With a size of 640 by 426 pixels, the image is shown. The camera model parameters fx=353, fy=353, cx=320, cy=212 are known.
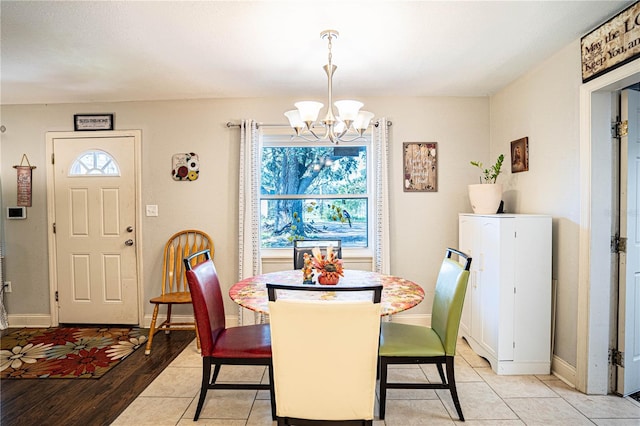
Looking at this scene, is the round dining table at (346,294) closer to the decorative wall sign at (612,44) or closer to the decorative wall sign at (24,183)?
the decorative wall sign at (612,44)

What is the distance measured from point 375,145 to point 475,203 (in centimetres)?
112

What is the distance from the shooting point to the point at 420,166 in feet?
11.9

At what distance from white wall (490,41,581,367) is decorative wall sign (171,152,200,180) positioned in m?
3.10

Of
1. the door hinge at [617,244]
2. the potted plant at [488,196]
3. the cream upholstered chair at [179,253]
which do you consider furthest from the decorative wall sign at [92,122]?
the door hinge at [617,244]

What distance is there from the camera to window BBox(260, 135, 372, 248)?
3.85m

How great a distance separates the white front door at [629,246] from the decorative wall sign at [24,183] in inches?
206

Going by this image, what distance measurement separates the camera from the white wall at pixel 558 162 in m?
2.45

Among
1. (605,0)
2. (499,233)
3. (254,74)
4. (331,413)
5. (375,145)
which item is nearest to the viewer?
(331,413)

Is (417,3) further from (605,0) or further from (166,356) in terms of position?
(166,356)

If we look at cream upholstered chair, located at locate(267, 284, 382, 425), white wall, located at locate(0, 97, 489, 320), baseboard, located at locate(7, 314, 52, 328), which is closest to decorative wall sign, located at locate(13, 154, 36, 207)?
white wall, located at locate(0, 97, 489, 320)

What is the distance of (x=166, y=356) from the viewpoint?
3012 millimetres

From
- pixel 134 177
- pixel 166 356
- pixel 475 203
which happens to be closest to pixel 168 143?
pixel 134 177

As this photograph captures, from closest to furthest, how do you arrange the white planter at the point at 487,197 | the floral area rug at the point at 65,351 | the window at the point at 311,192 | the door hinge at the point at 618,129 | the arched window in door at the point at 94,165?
the door hinge at the point at 618,129, the floral area rug at the point at 65,351, the white planter at the point at 487,197, the arched window in door at the point at 94,165, the window at the point at 311,192

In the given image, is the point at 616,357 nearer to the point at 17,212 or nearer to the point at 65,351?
the point at 65,351
